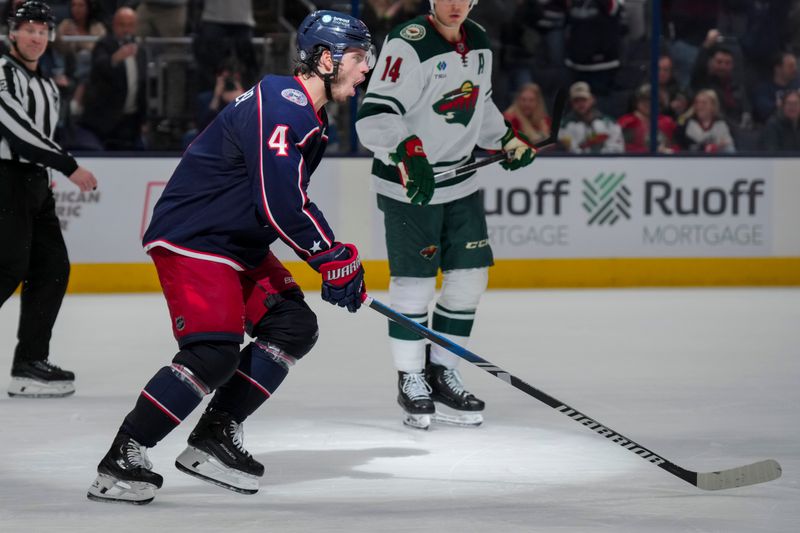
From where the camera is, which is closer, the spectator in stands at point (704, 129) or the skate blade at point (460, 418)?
the skate blade at point (460, 418)

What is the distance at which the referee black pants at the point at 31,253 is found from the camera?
434 cm

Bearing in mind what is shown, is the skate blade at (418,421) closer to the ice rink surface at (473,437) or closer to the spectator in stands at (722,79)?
the ice rink surface at (473,437)

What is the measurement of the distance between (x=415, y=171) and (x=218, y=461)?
111cm

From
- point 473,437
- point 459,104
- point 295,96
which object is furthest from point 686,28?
point 295,96

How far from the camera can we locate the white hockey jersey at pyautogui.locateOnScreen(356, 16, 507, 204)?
161 inches

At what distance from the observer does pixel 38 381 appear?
14.7 ft

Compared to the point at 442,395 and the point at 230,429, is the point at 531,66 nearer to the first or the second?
the point at 442,395

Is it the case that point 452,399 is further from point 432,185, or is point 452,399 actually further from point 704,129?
point 704,129

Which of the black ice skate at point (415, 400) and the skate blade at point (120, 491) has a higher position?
the skate blade at point (120, 491)

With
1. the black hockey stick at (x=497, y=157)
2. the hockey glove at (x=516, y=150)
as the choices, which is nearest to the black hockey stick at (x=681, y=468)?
the black hockey stick at (x=497, y=157)

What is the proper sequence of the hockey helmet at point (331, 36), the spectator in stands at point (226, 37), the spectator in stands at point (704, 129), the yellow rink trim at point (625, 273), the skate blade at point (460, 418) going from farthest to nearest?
1. the spectator in stands at point (704, 129)
2. the spectator in stands at point (226, 37)
3. the yellow rink trim at point (625, 273)
4. the skate blade at point (460, 418)
5. the hockey helmet at point (331, 36)

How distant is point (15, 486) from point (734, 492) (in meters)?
1.64

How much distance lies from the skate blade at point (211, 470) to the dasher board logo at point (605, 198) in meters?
4.73

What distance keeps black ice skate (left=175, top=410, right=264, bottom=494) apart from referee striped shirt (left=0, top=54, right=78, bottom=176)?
1447mm
